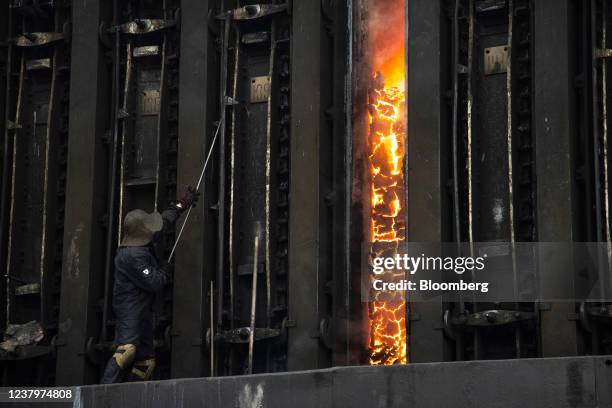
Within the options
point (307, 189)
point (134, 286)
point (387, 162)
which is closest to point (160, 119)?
point (307, 189)

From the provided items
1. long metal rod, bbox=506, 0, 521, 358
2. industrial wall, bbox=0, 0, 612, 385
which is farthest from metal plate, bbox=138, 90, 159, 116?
long metal rod, bbox=506, 0, 521, 358

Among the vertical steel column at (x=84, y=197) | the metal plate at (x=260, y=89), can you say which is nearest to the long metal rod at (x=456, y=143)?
the metal plate at (x=260, y=89)

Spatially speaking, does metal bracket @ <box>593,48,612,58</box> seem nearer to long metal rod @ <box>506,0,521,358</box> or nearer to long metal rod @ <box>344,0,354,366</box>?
long metal rod @ <box>506,0,521,358</box>

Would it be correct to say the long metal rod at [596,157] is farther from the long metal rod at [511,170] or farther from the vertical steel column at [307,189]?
the vertical steel column at [307,189]

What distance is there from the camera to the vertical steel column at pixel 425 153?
10.2m

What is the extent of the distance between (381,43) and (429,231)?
2.09m

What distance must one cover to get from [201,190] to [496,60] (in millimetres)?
3122

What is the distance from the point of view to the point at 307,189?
1079 centimetres

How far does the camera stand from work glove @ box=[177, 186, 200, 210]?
10.7 meters

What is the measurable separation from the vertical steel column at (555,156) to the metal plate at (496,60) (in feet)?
1.51

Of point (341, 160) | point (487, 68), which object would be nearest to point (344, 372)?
point (341, 160)

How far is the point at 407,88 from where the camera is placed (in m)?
10.6

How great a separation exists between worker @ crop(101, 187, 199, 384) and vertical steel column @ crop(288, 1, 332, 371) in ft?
3.81

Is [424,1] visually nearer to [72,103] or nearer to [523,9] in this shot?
[523,9]
